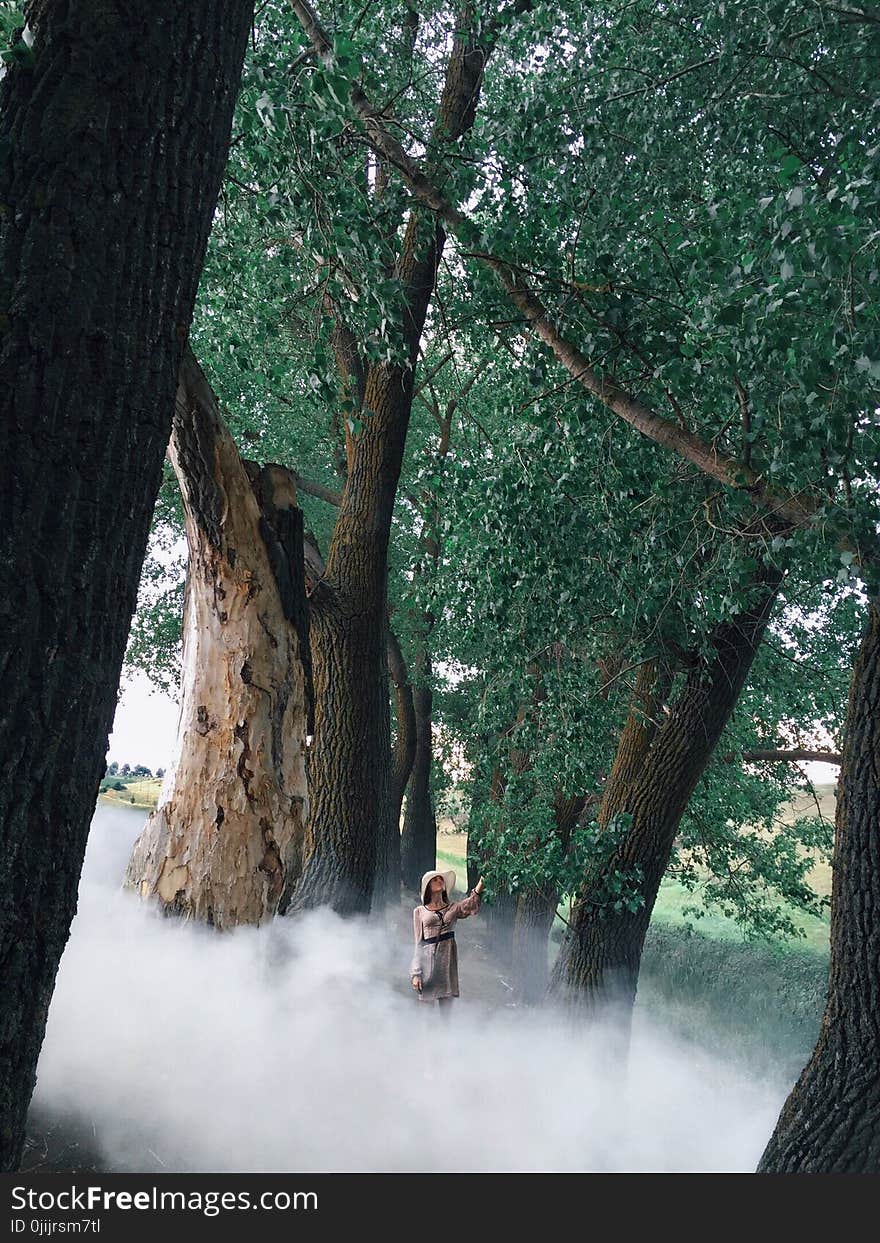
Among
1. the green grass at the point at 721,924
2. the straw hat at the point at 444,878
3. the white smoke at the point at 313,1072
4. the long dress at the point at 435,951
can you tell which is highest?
the green grass at the point at 721,924

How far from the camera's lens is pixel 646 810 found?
870 centimetres

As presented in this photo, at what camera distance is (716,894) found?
13883 mm

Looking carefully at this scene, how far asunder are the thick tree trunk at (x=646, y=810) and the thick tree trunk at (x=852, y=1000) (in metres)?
3.23

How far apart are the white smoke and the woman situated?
243 mm

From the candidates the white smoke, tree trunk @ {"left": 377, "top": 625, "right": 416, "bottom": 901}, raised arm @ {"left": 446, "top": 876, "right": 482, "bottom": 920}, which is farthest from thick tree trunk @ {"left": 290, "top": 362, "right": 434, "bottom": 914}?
tree trunk @ {"left": 377, "top": 625, "right": 416, "bottom": 901}

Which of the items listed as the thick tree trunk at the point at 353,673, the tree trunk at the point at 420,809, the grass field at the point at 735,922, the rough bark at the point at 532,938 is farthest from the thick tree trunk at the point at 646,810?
the tree trunk at the point at 420,809

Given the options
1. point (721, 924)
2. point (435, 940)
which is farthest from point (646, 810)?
point (721, 924)

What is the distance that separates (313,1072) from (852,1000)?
381 cm

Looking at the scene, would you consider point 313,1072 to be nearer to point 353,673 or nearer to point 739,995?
point 353,673

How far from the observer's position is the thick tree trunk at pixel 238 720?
6461 millimetres

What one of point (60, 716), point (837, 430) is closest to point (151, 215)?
point (60, 716)

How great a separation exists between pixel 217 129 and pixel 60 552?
1.25 m

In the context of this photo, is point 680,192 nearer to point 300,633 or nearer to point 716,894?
point 300,633

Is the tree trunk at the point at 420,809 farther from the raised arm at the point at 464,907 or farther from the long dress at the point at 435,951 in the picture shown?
the raised arm at the point at 464,907
